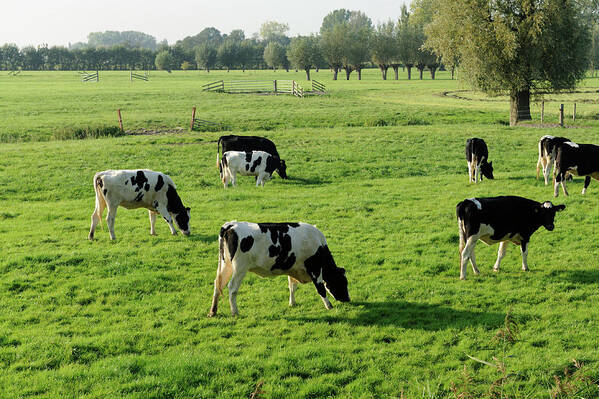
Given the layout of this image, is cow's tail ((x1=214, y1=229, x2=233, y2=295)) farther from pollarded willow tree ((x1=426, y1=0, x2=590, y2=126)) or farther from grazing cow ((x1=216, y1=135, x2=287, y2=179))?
pollarded willow tree ((x1=426, y1=0, x2=590, y2=126))

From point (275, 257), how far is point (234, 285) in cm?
93

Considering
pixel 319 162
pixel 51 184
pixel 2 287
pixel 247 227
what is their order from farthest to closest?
pixel 319 162
pixel 51 184
pixel 2 287
pixel 247 227

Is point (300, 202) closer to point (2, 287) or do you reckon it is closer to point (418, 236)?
point (418, 236)

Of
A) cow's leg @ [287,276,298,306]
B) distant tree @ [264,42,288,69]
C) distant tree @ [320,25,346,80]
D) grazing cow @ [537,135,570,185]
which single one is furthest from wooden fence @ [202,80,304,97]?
cow's leg @ [287,276,298,306]

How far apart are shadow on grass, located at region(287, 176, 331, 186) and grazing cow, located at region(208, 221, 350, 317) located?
1316cm

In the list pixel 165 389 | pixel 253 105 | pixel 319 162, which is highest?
pixel 253 105

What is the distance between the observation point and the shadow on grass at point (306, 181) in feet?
78.2

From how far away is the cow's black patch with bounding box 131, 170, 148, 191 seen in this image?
15138 mm

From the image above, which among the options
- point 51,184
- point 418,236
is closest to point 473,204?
point 418,236

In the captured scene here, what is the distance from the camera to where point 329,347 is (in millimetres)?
8961

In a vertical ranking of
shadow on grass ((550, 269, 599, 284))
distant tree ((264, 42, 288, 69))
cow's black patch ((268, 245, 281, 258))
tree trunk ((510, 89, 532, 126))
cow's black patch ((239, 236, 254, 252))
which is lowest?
shadow on grass ((550, 269, 599, 284))

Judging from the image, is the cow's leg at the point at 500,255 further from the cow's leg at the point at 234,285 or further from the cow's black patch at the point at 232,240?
the cow's black patch at the point at 232,240

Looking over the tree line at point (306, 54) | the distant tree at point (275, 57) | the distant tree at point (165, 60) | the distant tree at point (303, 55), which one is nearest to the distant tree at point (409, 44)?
the tree line at point (306, 54)

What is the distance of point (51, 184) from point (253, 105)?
122ft
